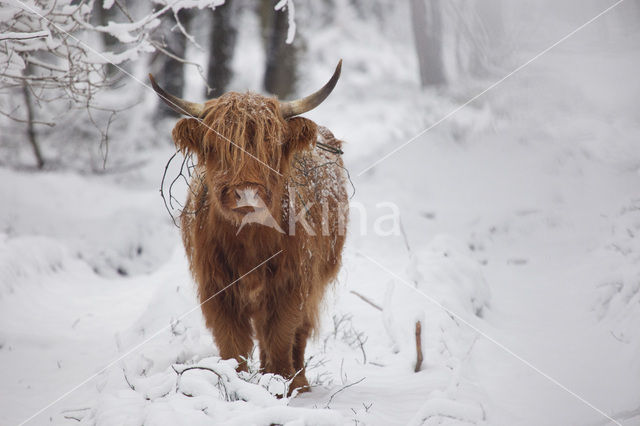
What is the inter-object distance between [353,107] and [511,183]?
15.8ft

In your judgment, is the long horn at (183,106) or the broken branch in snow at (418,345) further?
the broken branch in snow at (418,345)

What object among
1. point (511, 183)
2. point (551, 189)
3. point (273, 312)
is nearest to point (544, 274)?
point (551, 189)

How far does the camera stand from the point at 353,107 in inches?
465

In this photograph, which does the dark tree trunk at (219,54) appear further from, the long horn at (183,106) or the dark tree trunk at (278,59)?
the long horn at (183,106)

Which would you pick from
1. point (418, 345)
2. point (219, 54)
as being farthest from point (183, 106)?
point (219, 54)

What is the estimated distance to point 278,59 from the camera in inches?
460

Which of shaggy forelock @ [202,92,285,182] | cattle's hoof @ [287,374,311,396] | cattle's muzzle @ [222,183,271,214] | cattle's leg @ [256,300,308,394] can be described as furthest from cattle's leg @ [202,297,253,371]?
shaggy forelock @ [202,92,285,182]

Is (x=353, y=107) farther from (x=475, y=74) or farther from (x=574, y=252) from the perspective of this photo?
(x=574, y=252)

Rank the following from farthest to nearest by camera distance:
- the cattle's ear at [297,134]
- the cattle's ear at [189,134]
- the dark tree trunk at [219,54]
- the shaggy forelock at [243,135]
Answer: the dark tree trunk at [219,54] < the cattle's ear at [297,134] < the cattle's ear at [189,134] < the shaggy forelock at [243,135]

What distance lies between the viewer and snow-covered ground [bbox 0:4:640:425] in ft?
10.1

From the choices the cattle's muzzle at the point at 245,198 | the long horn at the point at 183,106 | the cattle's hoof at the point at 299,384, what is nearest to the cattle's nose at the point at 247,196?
the cattle's muzzle at the point at 245,198

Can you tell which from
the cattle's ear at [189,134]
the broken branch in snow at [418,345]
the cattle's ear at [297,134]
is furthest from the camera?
the broken branch in snow at [418,345]

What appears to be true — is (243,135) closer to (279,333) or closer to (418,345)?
(279,333)

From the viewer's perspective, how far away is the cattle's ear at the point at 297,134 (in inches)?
119
